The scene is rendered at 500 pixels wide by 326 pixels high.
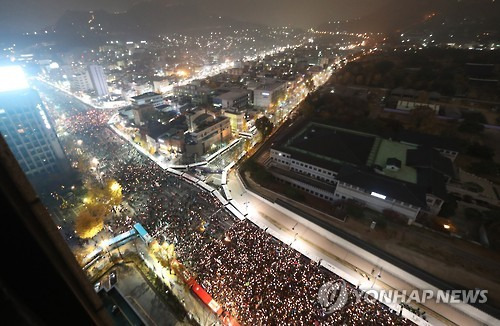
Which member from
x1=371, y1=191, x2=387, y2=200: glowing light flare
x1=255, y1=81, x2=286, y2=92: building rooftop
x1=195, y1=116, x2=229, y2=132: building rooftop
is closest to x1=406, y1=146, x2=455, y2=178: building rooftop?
x1=371, y1=191, x2=387, y2=200: glowing light flare

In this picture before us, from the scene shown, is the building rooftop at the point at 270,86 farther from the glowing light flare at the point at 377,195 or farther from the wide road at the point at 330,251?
the glowing light flare at the point at 377,195

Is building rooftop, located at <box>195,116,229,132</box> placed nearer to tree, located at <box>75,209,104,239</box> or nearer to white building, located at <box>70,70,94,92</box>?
tree, located at <box>75,209,104,239</box>

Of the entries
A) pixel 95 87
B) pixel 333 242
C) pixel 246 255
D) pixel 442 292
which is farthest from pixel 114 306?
pixel 95 87

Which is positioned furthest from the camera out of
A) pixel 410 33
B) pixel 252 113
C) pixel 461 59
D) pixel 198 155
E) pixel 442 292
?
pixel 410 33

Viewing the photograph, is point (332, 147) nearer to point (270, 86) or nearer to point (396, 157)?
Result: point (396, 157)

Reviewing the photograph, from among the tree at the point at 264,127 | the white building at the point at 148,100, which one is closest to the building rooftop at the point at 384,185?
the tree at the point at 264,127

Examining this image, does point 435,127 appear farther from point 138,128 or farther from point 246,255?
point 138,128
